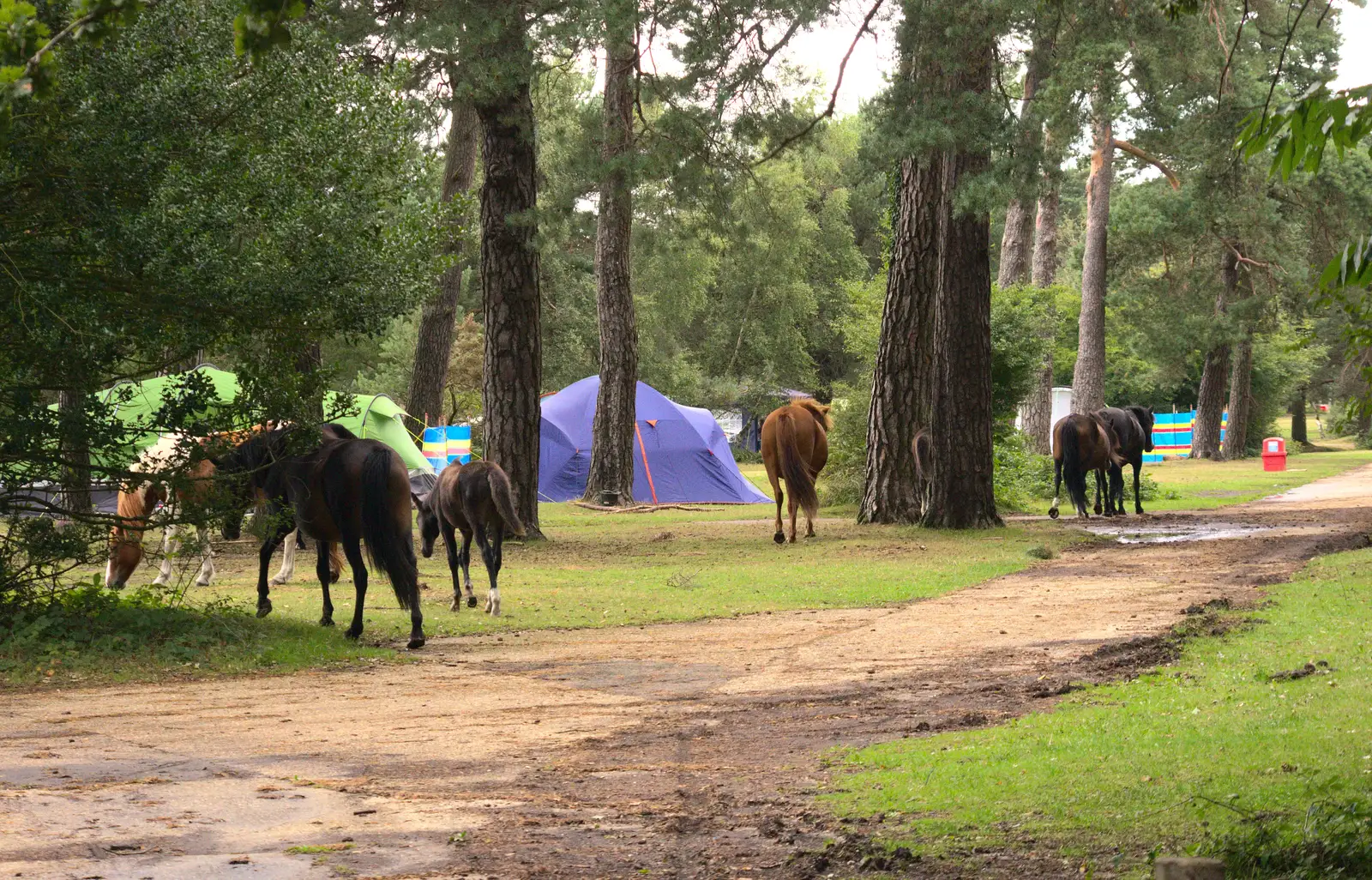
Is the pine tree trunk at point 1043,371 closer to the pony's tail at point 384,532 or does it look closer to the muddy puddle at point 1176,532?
the muddy puddle at point 1176,532

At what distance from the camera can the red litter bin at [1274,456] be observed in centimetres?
4244

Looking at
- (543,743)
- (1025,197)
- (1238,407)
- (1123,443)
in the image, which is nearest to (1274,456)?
(1238,407)

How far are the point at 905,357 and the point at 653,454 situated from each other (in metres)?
12.5

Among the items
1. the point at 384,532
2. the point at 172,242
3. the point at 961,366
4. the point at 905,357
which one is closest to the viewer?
the point at 172,242

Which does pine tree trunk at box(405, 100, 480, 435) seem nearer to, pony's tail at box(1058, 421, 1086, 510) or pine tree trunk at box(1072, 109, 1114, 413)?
pony's tail at box(1058, 421, 1086, 510)

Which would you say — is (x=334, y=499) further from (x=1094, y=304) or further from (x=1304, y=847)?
(x=1094, y=304)

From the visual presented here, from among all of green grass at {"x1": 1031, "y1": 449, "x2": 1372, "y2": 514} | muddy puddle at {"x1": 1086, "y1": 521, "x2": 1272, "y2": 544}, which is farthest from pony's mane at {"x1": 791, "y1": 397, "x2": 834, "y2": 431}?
green grass at {"x1": 1031, "y1": 449, "x2": 1372, "y2": 514}

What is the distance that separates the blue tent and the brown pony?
11828mm

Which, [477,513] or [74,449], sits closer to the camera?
[74,449]

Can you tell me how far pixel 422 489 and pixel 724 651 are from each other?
56.3 feet

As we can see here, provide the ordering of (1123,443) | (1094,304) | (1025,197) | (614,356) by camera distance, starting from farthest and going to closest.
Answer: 1. (1094,304)
2. (614,356)
3. (1123,443)
4. (1025,197)

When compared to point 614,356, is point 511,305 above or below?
above

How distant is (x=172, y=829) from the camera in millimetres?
5418

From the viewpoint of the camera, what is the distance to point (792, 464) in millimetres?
20688
